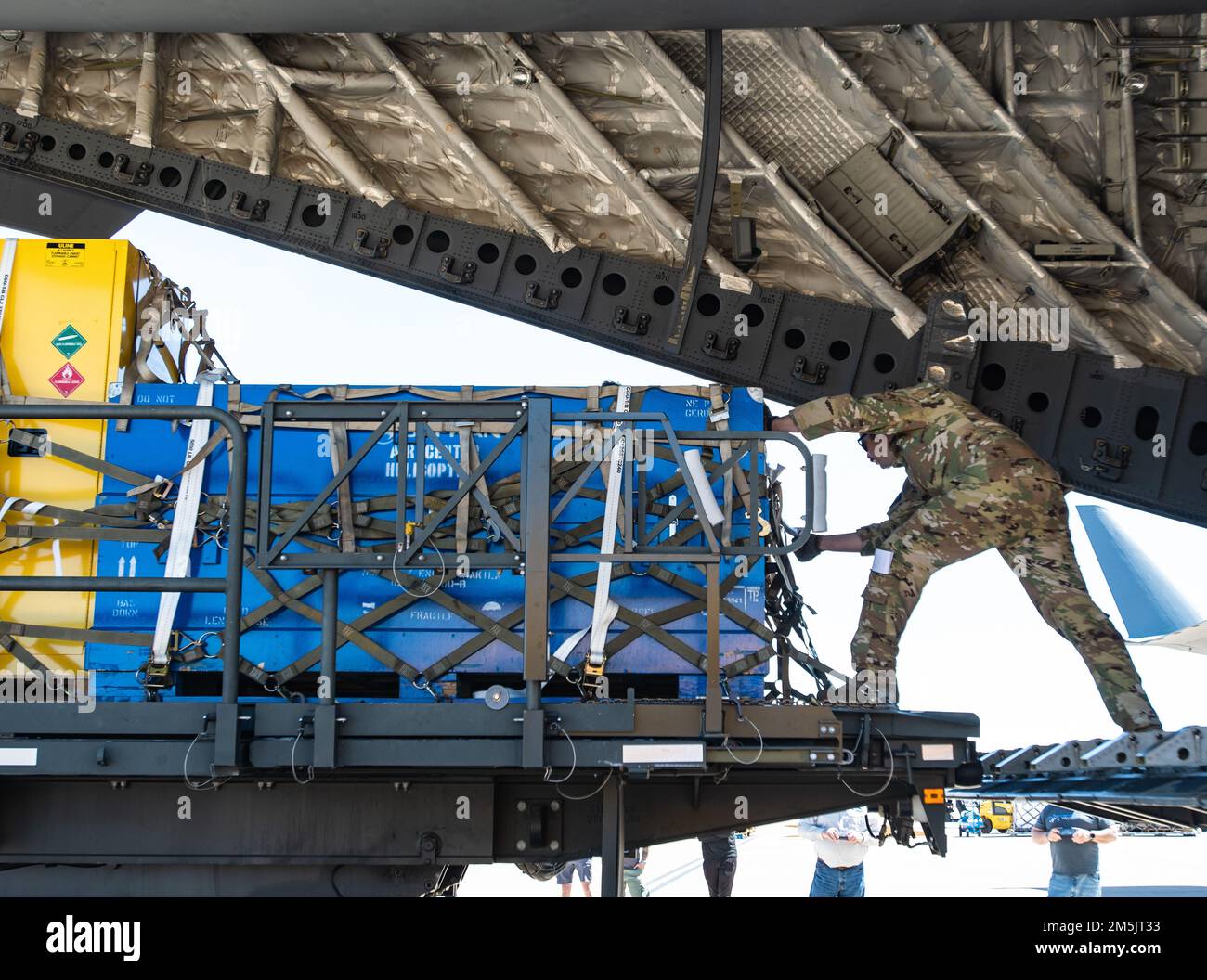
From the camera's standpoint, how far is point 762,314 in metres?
8.55

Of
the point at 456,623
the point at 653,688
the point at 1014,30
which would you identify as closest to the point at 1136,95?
the point at 1014,30

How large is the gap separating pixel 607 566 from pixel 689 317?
3482 millimetres

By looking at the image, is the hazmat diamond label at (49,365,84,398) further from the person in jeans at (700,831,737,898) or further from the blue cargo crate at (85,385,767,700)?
the person in jeans at (700,831,737,898)

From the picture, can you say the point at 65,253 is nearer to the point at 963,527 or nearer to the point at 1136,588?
the point at 963,527

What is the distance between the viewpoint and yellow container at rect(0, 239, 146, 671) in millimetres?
5781

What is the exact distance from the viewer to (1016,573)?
6.45 meters

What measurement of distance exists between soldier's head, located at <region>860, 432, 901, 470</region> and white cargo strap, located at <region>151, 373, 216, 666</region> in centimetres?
361

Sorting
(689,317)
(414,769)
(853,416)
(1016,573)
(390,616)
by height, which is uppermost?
(689,317)

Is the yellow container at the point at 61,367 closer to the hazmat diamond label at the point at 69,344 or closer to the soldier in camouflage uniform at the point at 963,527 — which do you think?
the hazmat diamond label at the point at 69,344

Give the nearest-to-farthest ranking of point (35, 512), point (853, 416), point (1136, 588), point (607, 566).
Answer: point (607, 566), point (35, 512), point (853, 416), point (1136, 588)

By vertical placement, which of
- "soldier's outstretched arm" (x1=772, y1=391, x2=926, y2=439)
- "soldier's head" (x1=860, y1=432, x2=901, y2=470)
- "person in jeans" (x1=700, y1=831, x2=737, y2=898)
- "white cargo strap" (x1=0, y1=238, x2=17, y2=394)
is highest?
"white cargo strap" (x1=0, y1=238, x2=17, y2=394)

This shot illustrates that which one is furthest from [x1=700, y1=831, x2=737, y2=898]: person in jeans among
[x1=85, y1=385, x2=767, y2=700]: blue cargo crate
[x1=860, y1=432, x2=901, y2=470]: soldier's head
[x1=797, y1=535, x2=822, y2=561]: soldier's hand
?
[x1=85, y1=385, x2=767, y2=700]: blue cargo crate

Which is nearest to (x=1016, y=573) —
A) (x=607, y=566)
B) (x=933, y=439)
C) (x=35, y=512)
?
(x=933, y=439)
